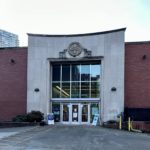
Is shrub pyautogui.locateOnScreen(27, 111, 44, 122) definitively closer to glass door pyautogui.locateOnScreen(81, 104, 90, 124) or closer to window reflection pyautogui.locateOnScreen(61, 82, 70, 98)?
window reflection pyautogui.locateOnScreen(61, 82, 70, 98)

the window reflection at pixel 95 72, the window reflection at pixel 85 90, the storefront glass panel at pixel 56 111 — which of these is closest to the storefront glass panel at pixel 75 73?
the window reflection at pixel 85 90

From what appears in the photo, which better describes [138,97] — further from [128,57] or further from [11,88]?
[11,88]

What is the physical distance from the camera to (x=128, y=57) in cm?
3784

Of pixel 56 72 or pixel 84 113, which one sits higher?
pixel 56 72

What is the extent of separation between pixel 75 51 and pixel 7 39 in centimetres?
2796

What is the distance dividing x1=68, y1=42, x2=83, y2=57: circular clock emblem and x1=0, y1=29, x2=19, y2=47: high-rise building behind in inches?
933

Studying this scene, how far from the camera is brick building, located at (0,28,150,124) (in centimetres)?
3738

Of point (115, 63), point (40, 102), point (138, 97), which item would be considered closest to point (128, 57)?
point (115, 63)

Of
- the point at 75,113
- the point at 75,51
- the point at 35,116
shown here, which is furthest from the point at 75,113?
the point at 75,51

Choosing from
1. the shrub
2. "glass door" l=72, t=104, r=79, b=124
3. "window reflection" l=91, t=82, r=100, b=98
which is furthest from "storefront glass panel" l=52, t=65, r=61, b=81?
the shrub

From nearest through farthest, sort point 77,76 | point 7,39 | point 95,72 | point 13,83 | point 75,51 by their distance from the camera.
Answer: point 75,51 → point 95,72 → point 77,76 → point 13,83 → point 7,39

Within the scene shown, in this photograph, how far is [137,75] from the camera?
3734 centimetres

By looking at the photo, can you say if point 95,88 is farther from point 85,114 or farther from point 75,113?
point 75,113

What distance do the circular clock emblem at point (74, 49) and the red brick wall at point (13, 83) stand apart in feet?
16.7
